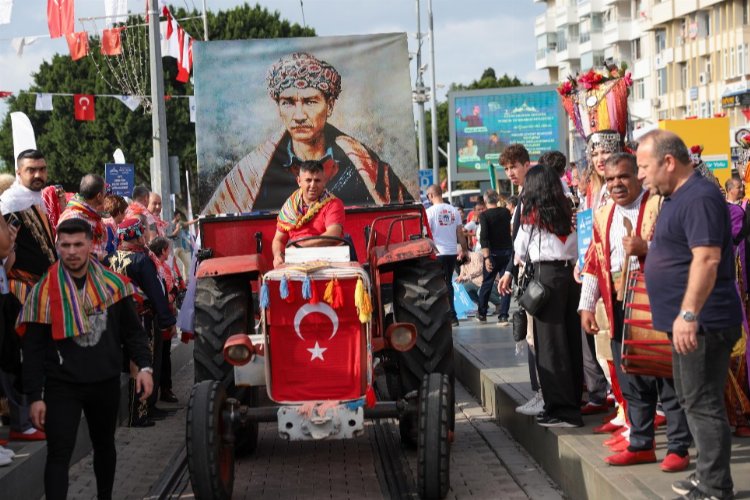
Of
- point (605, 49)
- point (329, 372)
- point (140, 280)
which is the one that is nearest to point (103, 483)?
point (329, 372)

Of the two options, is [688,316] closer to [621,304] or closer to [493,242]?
[621,304]

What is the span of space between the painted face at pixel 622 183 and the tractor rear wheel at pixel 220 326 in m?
2.98

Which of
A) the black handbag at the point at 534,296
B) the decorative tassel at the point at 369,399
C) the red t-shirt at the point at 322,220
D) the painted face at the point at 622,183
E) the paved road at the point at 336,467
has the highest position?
the painted face at the point at 622,183

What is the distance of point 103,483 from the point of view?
707 centimetres

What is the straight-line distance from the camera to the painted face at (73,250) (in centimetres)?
681

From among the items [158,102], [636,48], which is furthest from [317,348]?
[636,48]

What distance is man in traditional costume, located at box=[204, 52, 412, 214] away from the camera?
11484 mm

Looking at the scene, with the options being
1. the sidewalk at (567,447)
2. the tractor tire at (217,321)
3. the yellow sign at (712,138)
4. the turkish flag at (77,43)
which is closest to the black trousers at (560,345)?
the sidewalk at (567,447)

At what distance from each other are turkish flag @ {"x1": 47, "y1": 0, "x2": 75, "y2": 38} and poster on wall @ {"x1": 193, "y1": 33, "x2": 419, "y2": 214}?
13850 mm

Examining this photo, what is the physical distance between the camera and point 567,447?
7.98 m

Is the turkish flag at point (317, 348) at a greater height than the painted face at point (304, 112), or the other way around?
the painted face at point (304, 112)

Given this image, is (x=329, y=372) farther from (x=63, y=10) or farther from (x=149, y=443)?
(x=63, y=10)

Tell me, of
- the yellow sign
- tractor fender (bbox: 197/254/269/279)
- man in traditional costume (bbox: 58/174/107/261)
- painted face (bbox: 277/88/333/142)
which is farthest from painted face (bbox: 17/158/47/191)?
the yellow sign

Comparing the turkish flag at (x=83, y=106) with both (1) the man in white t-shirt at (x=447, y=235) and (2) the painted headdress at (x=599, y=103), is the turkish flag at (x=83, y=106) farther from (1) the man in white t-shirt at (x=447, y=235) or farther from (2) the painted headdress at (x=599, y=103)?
(2) the painted headdress at (x=599, y=103)
